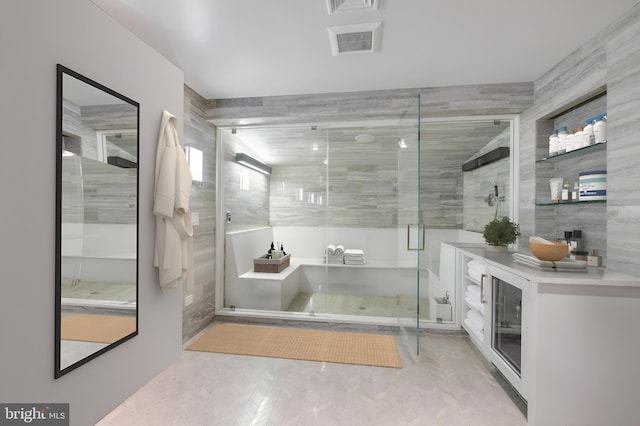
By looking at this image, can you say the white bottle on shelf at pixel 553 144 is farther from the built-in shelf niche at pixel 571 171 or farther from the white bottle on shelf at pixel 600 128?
the white bottle on shelf at pixel 600 128

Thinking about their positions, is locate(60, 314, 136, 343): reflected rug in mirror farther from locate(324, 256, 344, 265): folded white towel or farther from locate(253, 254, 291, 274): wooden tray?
locate(324, 256, 344, 265): folded white towel

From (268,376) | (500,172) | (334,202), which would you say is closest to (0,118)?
(268,376)

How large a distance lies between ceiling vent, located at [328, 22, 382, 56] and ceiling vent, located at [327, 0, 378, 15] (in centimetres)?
15

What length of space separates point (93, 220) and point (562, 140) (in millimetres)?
3041

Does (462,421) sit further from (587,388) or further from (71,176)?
(71,176)

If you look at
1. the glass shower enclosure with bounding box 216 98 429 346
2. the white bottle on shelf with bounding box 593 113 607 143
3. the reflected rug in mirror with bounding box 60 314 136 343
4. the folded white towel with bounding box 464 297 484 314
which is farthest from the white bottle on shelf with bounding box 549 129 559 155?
the reflected rug in mirror with bounding box 60 314 136 343

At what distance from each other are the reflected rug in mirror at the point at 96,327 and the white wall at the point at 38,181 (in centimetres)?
7

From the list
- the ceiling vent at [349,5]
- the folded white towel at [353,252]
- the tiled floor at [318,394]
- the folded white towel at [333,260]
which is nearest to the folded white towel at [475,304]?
the tiled floor at [318,394]

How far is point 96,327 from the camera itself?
1221mm

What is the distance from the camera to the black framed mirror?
1048 millimetres

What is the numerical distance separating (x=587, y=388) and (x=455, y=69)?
234cm

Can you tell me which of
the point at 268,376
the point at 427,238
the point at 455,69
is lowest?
the point at 268,376

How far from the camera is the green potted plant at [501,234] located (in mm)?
2363

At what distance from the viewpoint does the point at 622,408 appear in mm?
1477
